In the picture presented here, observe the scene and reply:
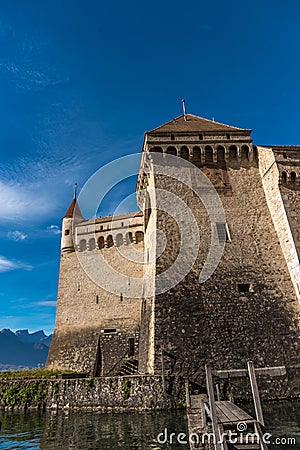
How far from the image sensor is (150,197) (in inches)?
668

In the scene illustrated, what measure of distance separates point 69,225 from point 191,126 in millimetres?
11514

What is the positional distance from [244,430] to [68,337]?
Result: 16076 mm

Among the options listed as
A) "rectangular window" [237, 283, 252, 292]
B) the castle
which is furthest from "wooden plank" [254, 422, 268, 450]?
"rectangular window" [237, 283, 252, 292]

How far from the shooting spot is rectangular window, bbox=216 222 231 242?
587 inches

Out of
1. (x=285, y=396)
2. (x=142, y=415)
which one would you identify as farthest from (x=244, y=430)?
(x=285, y=396)

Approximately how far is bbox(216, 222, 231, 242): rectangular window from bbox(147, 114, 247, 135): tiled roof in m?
5.54

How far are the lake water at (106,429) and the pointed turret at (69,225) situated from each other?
40.2ft

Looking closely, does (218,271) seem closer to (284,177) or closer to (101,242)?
(284,177)

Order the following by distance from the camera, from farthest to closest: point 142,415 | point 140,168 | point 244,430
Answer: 1. point 140,168
2. point 142,415
3. point 244,430

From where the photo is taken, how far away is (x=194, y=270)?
13.9 m

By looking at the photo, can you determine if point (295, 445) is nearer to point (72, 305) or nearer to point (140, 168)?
point (140, 168)

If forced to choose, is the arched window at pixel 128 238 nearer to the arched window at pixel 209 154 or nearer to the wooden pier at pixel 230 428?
the arched window at pixel 209 154

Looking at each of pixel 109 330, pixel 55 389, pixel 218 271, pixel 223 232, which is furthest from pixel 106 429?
pixel 109 330

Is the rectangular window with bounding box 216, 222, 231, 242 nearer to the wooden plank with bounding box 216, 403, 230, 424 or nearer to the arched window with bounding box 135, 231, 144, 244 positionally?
the arched window with bounding box 135, 231, 144, 244
